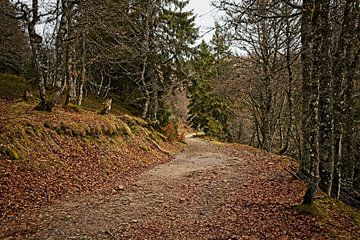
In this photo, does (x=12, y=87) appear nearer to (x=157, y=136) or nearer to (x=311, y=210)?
(x=157, y=136)

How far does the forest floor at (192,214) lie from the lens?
5.20 m

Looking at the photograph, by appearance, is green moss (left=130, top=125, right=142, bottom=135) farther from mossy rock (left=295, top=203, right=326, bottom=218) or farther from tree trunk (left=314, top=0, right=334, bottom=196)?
mossy rock (left=295, top=203, right=326, bottom=218)

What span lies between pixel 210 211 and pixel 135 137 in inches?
305

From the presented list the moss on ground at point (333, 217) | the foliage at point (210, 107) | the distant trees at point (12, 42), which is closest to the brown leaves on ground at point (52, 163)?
the moss on ground at point (333, 217)

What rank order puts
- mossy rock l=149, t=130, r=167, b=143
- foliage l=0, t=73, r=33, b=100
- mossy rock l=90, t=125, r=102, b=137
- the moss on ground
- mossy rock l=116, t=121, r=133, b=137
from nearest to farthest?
the moss on ground
mossy rock l=90, t=125, r=102, b=137
mossy rock l=116, t=121, r=133, b=137
mossy rock l=149, t=130, r=167, b=143
foliage l=0, t=73, r=33, b=100

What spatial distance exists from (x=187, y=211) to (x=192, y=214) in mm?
191

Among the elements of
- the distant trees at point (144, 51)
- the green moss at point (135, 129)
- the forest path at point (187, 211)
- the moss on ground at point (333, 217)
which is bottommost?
the forest path at point (187, 211)

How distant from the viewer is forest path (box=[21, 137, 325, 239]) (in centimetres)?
523

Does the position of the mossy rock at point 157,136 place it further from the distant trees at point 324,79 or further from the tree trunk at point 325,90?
the tree trunk at point 325,90

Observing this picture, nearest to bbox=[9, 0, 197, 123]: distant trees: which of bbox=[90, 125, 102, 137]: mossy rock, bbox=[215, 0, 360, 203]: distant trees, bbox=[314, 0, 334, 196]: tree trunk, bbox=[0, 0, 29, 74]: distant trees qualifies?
bbox=[0, 0, 29, 74]: distant trees

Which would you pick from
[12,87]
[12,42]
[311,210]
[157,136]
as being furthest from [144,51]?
[311,210]

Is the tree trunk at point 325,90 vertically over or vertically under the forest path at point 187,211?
over

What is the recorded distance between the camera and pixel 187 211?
6.53 meters

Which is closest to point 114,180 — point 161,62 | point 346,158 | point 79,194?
point 79,194
